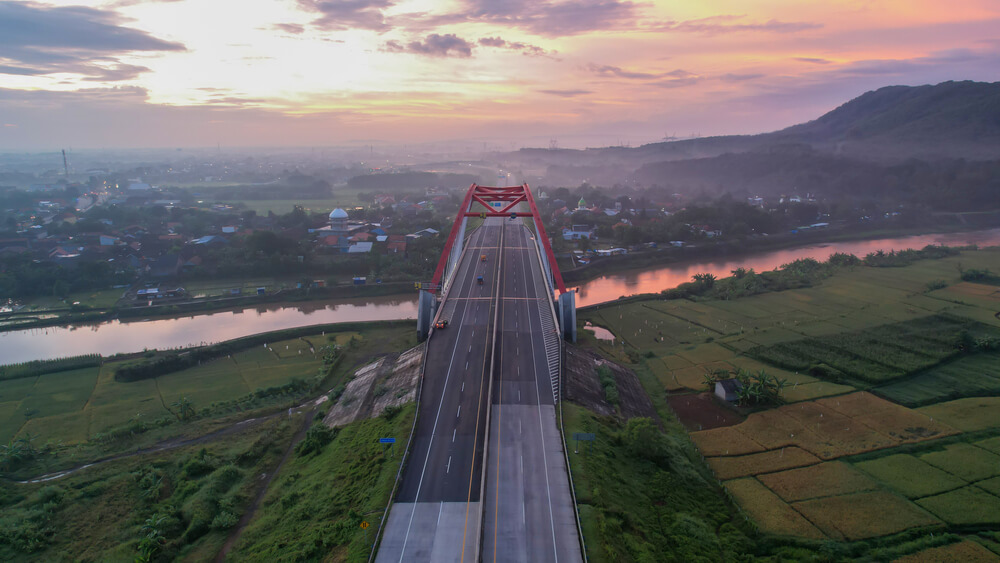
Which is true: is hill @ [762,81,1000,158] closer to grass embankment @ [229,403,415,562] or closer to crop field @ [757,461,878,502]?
crop field @ [757,461,878,502]

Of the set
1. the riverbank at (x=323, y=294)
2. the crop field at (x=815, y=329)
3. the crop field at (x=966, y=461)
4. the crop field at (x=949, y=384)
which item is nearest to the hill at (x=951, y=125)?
the riverbank at (x=323, y=294)

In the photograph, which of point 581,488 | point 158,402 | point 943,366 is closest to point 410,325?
point 158,402

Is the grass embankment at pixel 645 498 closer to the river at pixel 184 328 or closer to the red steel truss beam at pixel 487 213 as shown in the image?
the red steel truss beam at pixel 487 213

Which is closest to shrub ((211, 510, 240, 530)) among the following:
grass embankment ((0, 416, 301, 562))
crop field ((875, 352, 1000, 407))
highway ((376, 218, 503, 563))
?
grass embankment ((0, 416, 301, 562))

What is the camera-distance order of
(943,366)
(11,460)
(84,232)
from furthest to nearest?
(84,232) < (943,366) < (11,460)

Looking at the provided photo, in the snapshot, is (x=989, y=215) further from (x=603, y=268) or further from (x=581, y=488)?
(x=581, y=488)

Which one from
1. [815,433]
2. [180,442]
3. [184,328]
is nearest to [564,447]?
[815,433]
